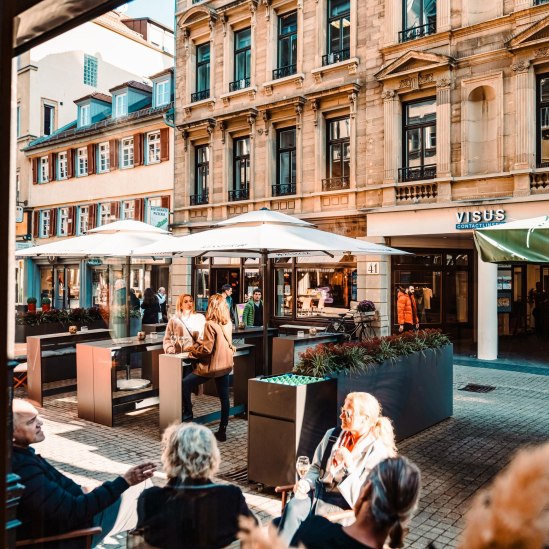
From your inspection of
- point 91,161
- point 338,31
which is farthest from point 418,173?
point 91,161

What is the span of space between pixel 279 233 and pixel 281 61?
13.1 meters

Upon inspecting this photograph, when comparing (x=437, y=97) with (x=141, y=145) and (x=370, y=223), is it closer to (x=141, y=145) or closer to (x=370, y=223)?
(x=370, y=223)

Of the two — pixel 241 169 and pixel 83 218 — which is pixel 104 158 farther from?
pixel 241 169

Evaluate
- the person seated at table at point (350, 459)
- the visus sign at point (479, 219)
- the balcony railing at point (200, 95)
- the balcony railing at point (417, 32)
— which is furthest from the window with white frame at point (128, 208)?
the person seated at table at point (350, 459)

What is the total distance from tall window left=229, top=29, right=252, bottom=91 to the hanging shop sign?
31.7 ft

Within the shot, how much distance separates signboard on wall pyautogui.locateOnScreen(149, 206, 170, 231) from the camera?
20.6 m

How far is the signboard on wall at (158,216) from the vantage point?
20.6 metres

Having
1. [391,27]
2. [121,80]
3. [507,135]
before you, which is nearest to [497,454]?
[507,135]

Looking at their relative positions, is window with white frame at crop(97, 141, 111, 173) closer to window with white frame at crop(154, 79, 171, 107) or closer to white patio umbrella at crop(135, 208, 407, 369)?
window with white frame at crop(154, 79, 171, 107)

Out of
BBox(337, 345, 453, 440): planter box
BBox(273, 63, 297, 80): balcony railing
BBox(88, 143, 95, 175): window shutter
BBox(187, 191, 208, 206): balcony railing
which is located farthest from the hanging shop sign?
BBox(88, 143, 95, 175): window shutter

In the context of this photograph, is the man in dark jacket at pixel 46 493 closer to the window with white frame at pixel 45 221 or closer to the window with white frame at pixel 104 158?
the window with white frame at pixel 104 158

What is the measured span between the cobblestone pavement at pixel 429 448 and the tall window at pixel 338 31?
39.8ft

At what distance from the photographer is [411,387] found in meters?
7.48

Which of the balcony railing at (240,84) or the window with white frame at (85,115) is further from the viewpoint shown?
the window with white frame at (85,115)
